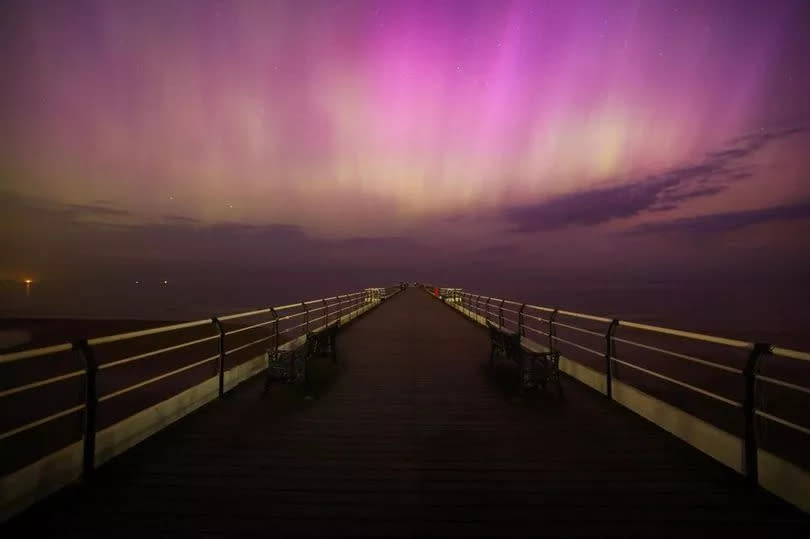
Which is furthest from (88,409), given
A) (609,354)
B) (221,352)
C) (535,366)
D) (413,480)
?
(609,354)

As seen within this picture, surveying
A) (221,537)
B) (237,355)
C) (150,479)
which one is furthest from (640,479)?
(237,355)

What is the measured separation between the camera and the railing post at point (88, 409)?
4098mm

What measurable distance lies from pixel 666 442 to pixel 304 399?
4.53 metres

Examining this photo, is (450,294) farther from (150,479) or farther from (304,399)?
(150,479)

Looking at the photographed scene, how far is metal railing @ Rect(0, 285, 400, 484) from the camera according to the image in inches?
161

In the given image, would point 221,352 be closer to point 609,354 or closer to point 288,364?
point 288,364

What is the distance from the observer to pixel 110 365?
4789mm

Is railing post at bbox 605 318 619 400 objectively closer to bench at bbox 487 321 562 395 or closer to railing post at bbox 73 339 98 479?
bench at bbox 487 321 562 395

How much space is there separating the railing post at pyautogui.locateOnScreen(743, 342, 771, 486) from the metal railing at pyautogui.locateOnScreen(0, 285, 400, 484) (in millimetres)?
4871

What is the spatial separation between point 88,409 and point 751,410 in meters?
5.57

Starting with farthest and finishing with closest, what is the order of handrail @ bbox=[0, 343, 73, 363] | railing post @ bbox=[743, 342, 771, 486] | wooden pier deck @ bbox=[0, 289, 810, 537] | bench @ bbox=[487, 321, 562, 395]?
1. bench @ bbox=[487, 321, 562, 395]
2. railing post @ bbox=[743, 342, 771, 486]
3. handrail @ bbox=[0, 343, 73, 363]
4. wooden pier deck @ bbox=[0, 289, 810, 537]

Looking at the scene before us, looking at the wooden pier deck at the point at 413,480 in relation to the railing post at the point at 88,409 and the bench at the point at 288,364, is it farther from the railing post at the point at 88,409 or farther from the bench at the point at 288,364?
the bench at the point at 288,364

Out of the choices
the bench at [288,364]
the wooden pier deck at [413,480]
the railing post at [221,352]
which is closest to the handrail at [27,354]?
A: the wooden pier deck at [413,480]

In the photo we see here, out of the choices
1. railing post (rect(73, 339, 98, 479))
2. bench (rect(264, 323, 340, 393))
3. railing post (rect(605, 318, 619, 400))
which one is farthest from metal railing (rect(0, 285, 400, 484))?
railing post (rect(605, 318, 619, 400))
